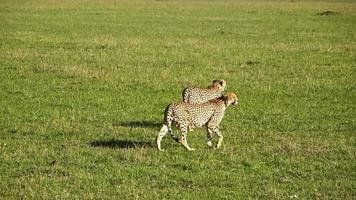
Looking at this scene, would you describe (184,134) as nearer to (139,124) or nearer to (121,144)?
(121,144)

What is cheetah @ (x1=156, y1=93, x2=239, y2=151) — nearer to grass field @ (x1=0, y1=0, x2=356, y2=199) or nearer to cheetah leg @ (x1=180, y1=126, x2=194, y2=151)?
cheetah leg @ (x1=180, y1=126, x2=194, y2=151)

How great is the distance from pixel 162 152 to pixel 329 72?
12301 millimetres

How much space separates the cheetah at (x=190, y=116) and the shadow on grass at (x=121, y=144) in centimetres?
56

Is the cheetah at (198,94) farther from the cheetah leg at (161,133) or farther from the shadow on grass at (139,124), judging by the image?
the cheetah leg at (161,133)

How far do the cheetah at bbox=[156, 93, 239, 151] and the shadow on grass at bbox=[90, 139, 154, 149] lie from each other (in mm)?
556

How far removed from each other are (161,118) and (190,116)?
3.57m

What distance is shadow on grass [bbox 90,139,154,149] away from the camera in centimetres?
1229

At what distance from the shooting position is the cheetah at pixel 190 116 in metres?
11.6

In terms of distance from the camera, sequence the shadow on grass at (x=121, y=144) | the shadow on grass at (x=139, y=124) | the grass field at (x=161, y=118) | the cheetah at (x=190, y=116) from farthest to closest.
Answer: the shadow on grass at (x=139, y=124) < the shadow on grass at (x=121, y=144) < the cheetah at (x=190, y=116) < the grass field at (x=161, y=118)

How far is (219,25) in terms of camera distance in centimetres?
4444

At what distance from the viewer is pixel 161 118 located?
15352 mm

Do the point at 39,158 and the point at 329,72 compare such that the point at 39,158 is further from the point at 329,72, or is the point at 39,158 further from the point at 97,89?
the point at 329,72

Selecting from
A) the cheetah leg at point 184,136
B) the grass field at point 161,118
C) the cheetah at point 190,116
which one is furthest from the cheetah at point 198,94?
the cheetah leg at point 184,136

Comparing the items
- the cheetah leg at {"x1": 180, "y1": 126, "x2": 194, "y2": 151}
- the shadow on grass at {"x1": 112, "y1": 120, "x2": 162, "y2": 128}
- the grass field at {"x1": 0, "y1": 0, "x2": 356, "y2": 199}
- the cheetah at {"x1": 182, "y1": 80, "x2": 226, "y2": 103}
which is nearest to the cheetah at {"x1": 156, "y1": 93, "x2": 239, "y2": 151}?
the cheetah leg at {"x1": 180, "y1": 126, "x2": 194, "y2": 151}
